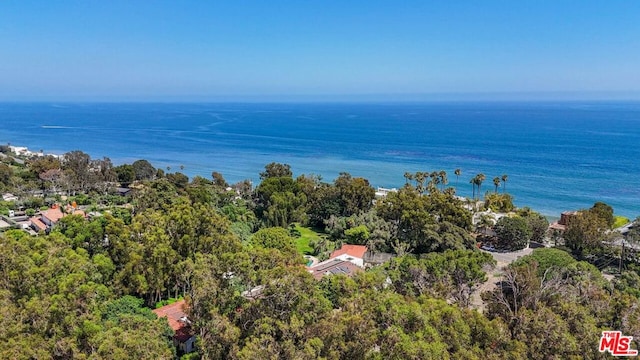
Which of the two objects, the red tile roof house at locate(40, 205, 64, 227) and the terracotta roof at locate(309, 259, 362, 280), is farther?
the red tile roof house at locate(40, 205, 64, 227)

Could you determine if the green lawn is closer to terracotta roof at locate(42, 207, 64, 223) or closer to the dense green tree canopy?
the dense green tree canopy

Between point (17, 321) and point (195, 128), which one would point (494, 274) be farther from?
point (195, 128)

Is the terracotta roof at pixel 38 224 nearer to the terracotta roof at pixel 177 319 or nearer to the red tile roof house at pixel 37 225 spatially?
the red tile roof house at pixel 37 225

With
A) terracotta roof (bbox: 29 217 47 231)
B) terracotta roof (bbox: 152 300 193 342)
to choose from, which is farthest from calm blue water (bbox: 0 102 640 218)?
terracotta roof (bbox: 152 300 193 342)

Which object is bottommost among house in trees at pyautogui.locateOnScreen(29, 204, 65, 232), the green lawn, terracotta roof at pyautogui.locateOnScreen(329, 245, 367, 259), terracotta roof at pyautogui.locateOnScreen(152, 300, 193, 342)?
the green lawn

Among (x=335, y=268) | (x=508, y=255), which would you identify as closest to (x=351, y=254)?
(x=335, y=268)

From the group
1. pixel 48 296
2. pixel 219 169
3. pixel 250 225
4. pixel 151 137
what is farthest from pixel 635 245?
pixel 151 137

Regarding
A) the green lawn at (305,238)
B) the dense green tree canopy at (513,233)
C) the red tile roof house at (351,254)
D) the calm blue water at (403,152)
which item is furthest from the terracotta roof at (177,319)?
the calm blue water at (403,152)
